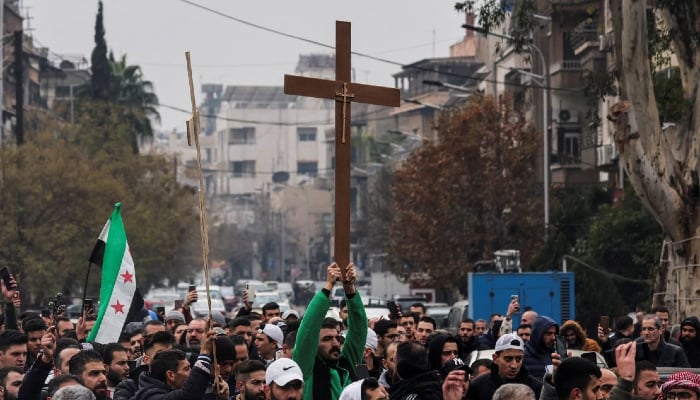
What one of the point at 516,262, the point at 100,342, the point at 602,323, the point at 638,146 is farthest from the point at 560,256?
the point at 100,342

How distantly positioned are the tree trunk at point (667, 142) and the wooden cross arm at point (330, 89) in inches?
525

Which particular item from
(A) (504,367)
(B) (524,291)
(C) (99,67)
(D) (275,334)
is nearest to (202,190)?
(A) (504,367)

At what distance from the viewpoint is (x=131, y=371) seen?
1249 cm

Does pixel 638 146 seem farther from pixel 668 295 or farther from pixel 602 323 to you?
pixel 602 323

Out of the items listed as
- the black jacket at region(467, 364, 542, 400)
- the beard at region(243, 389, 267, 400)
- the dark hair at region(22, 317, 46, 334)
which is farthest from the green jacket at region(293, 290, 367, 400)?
the dark hair at region(22, 317, 46, 334)

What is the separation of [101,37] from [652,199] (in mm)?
59061

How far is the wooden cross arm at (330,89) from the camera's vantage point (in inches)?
430

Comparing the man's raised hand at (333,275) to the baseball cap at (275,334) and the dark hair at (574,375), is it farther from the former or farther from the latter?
the baseball cap at (275,334)

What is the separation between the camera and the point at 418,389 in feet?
33.3

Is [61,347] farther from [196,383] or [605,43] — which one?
[605,43]

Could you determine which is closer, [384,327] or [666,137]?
[384,327]

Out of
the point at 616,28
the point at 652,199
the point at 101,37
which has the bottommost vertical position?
the point at 652,199

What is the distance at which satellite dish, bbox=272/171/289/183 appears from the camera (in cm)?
18621

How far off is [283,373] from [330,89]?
7.67ft
